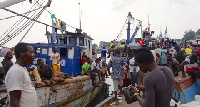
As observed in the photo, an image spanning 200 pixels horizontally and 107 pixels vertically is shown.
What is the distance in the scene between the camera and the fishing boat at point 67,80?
6417 mm

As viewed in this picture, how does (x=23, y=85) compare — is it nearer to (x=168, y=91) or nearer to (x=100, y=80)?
(x=168, y=91)

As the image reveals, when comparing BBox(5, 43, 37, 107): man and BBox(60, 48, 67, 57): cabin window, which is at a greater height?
BBox(60, 48, 67, 57): cabin window

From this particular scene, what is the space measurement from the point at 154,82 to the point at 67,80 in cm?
549

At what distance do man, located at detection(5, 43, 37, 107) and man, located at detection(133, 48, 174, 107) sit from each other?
1.34 m

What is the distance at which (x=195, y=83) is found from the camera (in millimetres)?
7430

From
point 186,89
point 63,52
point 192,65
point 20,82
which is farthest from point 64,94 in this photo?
point 20,82

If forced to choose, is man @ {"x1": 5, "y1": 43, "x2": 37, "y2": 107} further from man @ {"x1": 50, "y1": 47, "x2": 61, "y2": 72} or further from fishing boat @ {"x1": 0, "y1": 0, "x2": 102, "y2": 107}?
man @ {"x1": 50, "y1": 47, "x2": 61, "y2": 72}

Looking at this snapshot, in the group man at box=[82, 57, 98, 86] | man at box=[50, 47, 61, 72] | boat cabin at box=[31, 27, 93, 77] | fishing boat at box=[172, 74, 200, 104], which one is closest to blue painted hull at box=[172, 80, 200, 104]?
fishing boat at box=[172, 74, 200, 104]

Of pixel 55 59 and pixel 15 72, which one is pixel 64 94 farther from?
pixel 15 72

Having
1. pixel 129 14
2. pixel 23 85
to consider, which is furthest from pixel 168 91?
pixel 129 14

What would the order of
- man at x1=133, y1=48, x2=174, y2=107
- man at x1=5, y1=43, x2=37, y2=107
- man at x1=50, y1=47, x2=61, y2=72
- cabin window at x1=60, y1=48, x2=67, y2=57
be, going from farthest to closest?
cabin window at x1=60, y1=48, x2=67, y2=57
man at x1=50, y1=47, x2=61, y2=72
man at x1=5, y1=43, x2=37, y2=107
man at x1=133, y1=48, x2=174, y2=107

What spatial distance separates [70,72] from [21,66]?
7824mm

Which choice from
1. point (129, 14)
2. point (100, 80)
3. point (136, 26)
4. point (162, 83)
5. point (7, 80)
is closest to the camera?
point (162, 83)

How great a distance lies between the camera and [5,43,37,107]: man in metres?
2.43
